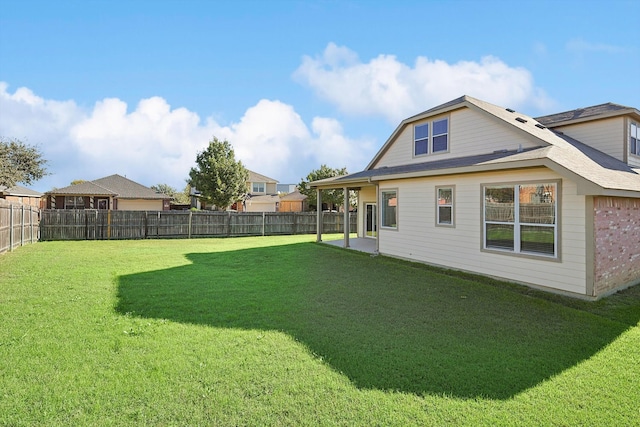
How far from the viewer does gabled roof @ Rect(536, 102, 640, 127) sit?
10.4m

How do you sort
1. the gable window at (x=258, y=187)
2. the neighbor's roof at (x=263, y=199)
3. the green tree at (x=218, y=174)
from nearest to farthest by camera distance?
the green tree at (x=218, y=174) < the neighbor's roof at (x=263, y=199) < the gable window at (x=258, y=187)

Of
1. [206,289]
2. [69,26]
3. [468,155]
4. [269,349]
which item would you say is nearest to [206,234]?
[69,26]

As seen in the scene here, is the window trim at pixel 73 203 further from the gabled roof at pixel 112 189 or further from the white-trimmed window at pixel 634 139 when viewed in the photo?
the white-trimmed window at pixel 634 139

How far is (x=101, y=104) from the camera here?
83.5 feet

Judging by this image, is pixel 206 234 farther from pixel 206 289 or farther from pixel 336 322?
pixel 336 322

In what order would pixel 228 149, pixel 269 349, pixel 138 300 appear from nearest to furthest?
1. pixel 269 349
2. pixel 138 300
3. pixel 228 149

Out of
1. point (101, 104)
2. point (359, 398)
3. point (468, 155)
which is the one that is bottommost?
point (359, 398)

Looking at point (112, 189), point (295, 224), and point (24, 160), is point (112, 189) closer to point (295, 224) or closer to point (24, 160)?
point (24, 160)

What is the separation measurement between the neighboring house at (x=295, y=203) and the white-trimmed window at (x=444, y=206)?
31.3 metres

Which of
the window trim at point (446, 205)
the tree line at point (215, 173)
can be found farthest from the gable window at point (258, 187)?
the window trim at point (446, 205)

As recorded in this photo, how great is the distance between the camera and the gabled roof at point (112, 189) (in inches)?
1156

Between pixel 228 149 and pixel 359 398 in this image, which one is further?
pixel 228 149

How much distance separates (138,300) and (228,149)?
27.3 metres

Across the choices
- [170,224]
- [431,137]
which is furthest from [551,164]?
[170,224]
